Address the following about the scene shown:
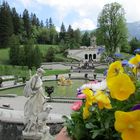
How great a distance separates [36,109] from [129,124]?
10.9 metres

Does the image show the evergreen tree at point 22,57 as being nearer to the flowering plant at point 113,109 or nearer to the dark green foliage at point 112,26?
the dark green foliage at point 112,26

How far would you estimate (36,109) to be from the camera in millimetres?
12539

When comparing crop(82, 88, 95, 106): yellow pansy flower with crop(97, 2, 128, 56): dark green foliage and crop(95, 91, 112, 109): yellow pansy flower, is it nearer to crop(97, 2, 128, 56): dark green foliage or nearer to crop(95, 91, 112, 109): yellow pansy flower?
crop(95, 91, 112, 109): yellow pansy flower

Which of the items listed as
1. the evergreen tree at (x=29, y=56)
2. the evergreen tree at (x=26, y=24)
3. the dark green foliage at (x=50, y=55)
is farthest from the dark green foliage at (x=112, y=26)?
the evergreen tree at (x=26, y=24)

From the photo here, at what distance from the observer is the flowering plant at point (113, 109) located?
5.67 ft

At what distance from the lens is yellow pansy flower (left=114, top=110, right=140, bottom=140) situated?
171 cm

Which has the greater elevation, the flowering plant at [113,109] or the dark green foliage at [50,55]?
the flowering plant at [113,109]

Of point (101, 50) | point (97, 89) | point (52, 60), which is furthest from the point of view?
point (52, 60)

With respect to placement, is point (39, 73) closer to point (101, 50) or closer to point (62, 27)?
point (101, 50)

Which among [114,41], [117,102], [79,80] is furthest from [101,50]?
[114,41]

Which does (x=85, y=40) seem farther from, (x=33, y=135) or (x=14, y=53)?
(x=33, y=135)

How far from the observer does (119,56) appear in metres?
3.08

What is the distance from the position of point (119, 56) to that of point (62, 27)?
117 metres

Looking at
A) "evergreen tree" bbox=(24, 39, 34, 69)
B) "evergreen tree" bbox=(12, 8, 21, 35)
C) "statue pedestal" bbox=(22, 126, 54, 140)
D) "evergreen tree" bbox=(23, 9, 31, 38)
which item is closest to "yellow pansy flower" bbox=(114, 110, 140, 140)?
"statue pedestal" bbox=(22, 126, 54, 140)
